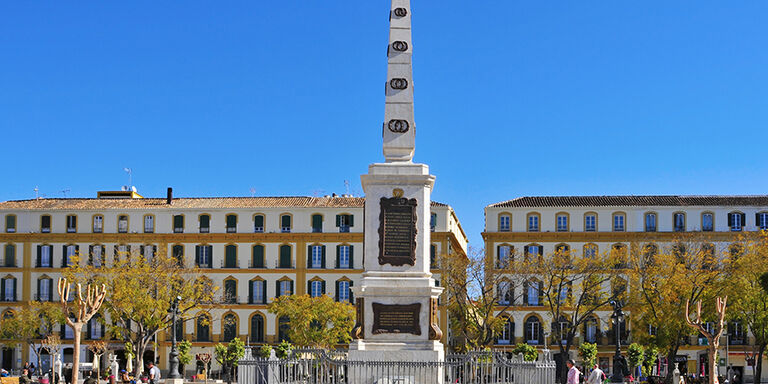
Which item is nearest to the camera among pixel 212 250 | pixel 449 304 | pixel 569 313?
pixel 449 304

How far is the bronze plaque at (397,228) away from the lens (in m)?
28.0

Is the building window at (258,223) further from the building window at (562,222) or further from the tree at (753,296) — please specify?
the tree at (753,296)

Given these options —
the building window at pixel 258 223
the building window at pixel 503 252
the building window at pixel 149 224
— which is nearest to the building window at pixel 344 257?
the building window at pixel 258 223

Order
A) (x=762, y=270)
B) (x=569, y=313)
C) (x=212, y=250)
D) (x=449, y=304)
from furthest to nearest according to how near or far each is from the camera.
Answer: (x=212, y=250) → (x=569, y=313) → (x=449, y=304) → (x=762, y=270)

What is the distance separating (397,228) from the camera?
28.1 m

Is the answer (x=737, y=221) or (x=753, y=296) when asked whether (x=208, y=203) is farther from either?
(x=753, y=296)

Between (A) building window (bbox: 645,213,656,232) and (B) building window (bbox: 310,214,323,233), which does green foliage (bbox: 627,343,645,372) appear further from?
(B) building window (bbox: 310,214,323,233)

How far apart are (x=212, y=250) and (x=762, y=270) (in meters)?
38.3

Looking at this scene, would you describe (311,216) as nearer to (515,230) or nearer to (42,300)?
(515,230)

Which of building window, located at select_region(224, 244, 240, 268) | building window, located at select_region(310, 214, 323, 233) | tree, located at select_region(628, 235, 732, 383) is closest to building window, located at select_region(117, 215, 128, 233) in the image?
building window, located at select_region(224, 244, 240, 268)

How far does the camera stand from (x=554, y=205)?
74500mm

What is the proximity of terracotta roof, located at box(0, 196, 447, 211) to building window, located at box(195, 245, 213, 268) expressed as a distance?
9.46 feet

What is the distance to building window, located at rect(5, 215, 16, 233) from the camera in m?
79.3

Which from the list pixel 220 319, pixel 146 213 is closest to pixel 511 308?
pixel 220 319
